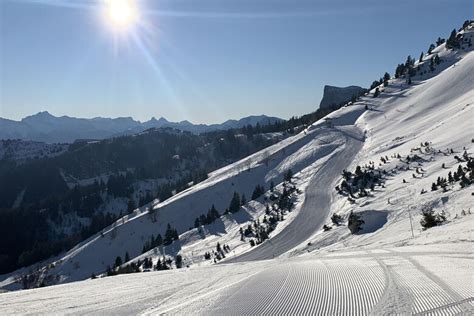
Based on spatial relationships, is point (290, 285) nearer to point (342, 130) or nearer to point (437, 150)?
point (437, 150)

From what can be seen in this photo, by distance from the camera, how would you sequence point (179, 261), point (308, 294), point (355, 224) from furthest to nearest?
point (179, 261), point (355, 224), point (308, 294)

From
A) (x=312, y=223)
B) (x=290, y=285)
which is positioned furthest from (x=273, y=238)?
(x=290, y=285)

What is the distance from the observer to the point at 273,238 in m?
60.5

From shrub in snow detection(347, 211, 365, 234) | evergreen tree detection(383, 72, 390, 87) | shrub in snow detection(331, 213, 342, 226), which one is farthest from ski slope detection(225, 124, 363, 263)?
evergreen tree detection(383, 72, 390, 87)

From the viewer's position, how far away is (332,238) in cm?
4659

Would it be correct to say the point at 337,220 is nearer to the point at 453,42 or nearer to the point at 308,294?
the point at 308,294

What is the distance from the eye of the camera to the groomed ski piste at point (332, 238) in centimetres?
971

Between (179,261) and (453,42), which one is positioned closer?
(179,261)

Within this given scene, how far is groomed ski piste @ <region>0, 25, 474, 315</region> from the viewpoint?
31.9ft

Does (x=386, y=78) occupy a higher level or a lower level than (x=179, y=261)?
higher

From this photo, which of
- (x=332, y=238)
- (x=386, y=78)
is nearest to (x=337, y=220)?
(x=332, y=238)

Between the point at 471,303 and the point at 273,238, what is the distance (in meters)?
53.4

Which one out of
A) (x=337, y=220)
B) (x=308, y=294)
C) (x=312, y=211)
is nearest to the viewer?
(x=308, y=294)

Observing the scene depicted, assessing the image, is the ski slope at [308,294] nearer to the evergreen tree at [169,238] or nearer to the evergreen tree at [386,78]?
the evergreen tree at [169,238]
